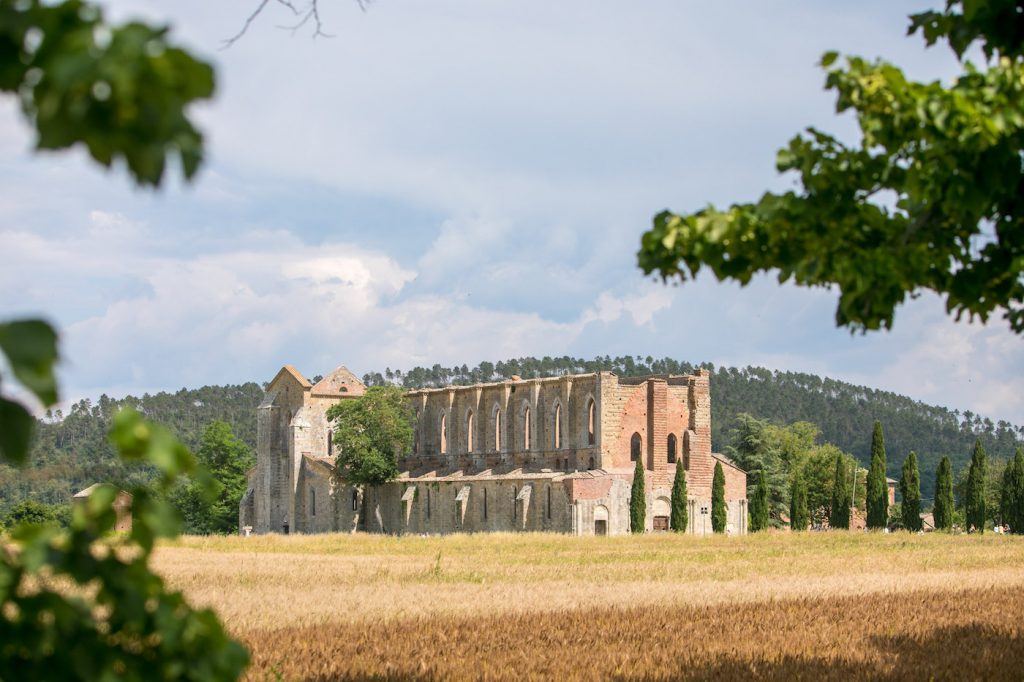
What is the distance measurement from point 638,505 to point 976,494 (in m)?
20.6

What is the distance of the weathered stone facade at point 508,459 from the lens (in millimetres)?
64062

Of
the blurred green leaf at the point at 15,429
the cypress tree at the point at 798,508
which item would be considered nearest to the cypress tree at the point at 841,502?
the cypress tree at the point at 798,508

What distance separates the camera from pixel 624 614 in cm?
1977

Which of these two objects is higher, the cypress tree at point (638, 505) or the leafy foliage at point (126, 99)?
the leafy foliage at point (126, 99)

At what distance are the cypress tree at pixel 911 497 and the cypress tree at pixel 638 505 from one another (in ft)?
57.7

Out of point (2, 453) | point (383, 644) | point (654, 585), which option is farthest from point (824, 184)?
point (654, 585)

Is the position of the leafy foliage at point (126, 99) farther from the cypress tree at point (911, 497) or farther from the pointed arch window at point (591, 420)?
the cypress tree at point (911, 497)

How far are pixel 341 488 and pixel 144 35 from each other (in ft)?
242

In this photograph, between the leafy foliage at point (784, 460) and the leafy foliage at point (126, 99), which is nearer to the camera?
the leafy foliage at point (126, 99)

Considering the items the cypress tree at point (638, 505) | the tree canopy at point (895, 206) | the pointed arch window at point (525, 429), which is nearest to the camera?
the tree canopy at point (895, 206)

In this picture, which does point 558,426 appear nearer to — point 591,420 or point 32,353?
point 591,420

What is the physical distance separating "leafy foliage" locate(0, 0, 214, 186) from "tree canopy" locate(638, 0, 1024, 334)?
3567 mm

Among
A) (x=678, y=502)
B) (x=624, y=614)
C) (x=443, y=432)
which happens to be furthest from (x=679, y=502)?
(x=624, y=614)

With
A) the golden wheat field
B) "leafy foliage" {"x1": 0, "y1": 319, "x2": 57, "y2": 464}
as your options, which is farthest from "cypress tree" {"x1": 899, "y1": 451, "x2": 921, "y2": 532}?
"leafy foliage" {"x1": 0, "y1": 319, "x2": 57, "y2": 464}
